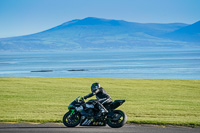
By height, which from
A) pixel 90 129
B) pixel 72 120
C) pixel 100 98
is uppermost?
pixel 100 98

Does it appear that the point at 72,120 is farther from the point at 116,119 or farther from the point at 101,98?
the point at 116,119

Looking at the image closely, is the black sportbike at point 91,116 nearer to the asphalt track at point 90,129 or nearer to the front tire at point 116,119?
the front tire at point 116,119

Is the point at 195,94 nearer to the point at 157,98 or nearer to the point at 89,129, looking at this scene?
the point at 157,98

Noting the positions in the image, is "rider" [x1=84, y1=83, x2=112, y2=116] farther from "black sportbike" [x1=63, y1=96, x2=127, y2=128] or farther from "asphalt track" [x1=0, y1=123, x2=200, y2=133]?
"asphalt track" [x1=0, y1=123, x2=200, y2=133]

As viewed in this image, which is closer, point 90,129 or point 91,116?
point 90,129

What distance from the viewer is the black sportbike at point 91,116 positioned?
11.1 m

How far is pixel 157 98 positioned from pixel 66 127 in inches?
486

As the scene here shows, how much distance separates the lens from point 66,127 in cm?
1154

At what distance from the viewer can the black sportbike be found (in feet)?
36.3

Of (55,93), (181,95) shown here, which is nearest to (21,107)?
(55,93)

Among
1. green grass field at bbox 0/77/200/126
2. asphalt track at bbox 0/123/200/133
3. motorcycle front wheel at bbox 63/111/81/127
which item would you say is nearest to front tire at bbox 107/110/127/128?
asphalt track at bbox 0/123/200/133

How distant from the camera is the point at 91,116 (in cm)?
1137

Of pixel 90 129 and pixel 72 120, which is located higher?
pixel 72 120

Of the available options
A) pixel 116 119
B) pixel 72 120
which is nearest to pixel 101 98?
pixel 116 119
